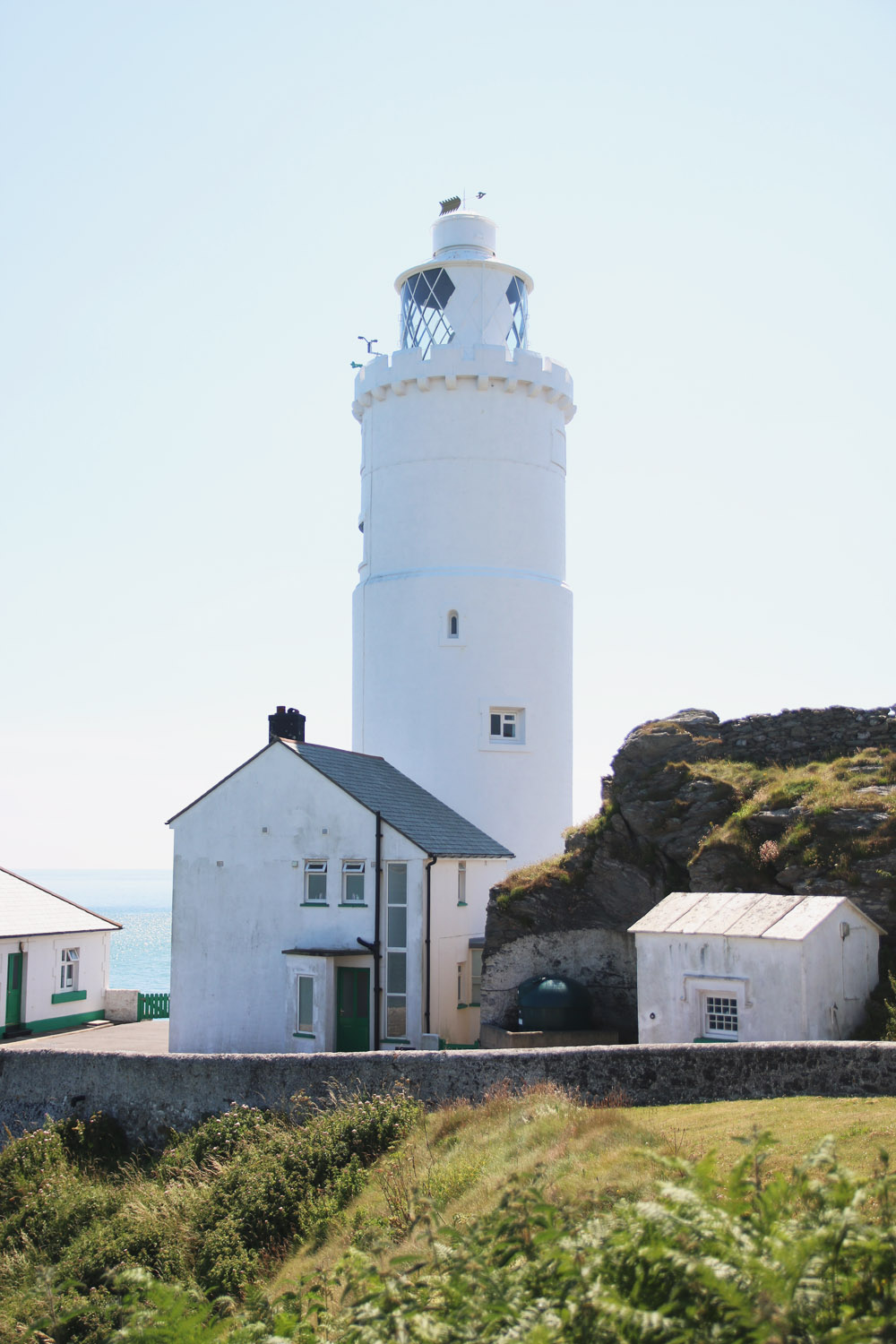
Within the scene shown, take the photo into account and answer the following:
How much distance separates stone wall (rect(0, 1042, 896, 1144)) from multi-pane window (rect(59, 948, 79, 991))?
988 cm

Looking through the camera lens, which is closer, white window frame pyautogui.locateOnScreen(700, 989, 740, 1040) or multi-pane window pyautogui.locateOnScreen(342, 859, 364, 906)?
white window frame pyautogui.locateOnScreen(700, 989, 740, 1040)

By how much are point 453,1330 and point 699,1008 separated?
425 inches

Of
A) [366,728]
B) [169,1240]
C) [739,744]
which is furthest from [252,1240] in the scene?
[366,728]

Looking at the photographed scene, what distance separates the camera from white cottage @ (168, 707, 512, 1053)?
23.1 meters

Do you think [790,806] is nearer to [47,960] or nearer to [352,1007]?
[352,1007]

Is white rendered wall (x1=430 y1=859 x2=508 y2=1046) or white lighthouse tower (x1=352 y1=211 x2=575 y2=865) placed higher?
white lighthouse tower (x1=352 y1=211 x2=575 y2=865)

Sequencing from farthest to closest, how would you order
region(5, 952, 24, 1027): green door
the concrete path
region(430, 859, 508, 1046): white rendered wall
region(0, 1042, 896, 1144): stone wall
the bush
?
region(5, 952, 24, 1027): green door, the concrete path, region(430, 859, 508, 1046): white rendered wall, region(0, 1042, 896, 1144): stone wall, the bush

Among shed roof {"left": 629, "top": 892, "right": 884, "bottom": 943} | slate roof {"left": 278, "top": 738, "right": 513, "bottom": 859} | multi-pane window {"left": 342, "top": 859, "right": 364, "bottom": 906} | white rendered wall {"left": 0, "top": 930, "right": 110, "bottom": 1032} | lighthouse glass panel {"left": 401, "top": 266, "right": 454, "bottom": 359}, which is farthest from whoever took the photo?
lighthouse glass panel {"left": 401, "top": 266, "right": 454, "bottom": 359}

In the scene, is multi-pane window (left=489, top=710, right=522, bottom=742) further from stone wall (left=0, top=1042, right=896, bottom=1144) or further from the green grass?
stone wall (left=0, top=1042, right=896, bottom=1144)

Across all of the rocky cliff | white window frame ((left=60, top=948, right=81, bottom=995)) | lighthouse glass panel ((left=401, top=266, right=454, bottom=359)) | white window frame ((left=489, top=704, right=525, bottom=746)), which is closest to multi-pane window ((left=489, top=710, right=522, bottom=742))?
white window frame ((left=489, top=704, right=525, bottom=746))

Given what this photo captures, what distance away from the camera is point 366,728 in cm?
3052

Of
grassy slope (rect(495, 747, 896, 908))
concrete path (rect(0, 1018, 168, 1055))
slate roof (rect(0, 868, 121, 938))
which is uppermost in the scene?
grassy slope (rect(495, 747, 896, 908))

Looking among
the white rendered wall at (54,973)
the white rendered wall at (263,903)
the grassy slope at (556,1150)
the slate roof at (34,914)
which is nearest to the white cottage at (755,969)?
the grassy slope at (556,1150)

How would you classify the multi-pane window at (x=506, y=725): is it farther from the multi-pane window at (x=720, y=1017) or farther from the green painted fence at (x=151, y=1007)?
the multi-pane window at (x=720, y=1017)
